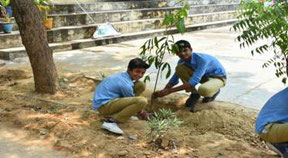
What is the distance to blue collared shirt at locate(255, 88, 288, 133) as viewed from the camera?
2596 mm

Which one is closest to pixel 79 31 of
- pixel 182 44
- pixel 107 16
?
pixel 107 16

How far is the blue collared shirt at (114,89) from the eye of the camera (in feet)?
11.5

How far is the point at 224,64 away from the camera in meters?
6.85

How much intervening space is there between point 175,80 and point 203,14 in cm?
1128

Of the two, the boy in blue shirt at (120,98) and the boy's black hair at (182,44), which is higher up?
the boy's black hair at (182,44)

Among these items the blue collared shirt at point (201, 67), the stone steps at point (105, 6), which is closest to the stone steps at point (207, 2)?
the stone steps at point (105, 6)

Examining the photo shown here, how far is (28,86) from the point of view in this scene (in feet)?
16.7

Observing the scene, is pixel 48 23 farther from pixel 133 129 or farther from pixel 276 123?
pixel 276 123

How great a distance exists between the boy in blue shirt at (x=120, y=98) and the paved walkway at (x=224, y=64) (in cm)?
153

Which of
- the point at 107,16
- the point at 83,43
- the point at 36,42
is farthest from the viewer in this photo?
the point at 107,16

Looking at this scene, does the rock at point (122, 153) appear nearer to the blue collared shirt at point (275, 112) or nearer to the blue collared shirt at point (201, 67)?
the blue collared shirt at point (275, 112)

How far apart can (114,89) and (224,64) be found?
381 cm

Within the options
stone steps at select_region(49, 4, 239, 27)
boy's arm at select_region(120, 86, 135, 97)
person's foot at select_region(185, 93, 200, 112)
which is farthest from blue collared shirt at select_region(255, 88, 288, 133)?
stone steps at select_region(49, 4, 239, 27)

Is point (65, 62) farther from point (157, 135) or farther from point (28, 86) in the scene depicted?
point (157, 135)
